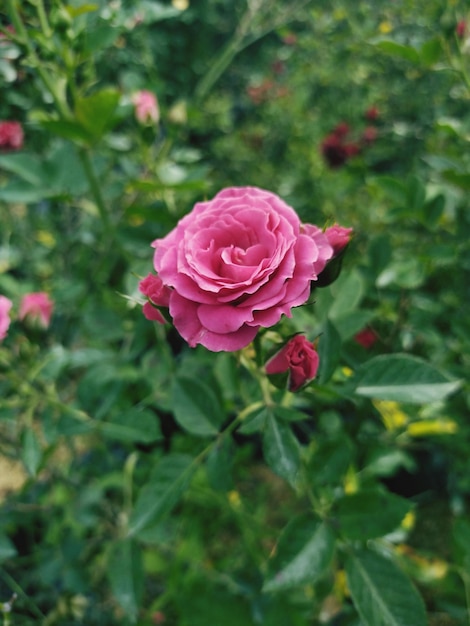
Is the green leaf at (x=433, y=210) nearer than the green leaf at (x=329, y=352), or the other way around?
the green leaf at (x=329, y=352)

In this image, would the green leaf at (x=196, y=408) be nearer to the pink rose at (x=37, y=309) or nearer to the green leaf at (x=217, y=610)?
the pink rose at (x=37, y=309)

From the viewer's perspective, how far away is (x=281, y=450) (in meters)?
0.56

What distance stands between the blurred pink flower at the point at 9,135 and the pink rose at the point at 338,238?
3.38 feet

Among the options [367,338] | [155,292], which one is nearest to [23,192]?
[155,292]

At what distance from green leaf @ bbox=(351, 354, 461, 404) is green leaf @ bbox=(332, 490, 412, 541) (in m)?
0.14

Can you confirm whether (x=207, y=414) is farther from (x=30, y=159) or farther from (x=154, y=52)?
(x=154, y=52)

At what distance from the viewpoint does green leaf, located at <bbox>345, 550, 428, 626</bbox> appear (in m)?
0.56

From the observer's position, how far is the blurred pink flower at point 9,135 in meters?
1.24

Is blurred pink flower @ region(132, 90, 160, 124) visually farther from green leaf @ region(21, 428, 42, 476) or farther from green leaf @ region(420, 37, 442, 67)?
green leaf @ region(21, 428, 42, 476)

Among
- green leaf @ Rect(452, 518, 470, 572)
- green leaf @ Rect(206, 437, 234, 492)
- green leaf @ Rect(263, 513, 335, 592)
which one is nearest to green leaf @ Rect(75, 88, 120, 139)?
green leaf @ Rect(206, 437, 234, 492)

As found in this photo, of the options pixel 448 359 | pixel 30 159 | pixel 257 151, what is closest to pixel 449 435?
pixel 448 359

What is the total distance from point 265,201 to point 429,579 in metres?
1.01

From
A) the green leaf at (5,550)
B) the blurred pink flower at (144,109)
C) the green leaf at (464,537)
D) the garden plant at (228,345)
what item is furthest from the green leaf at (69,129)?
the green leaf at (464,537)

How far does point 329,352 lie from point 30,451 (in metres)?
0.49
